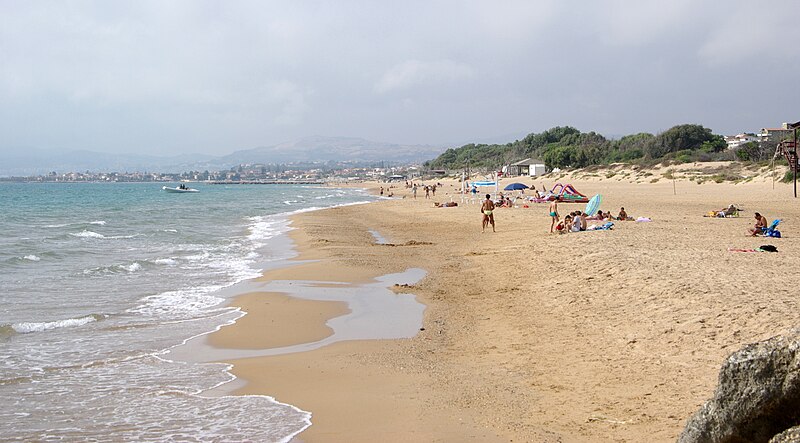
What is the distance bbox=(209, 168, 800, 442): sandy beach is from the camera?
18.0ft

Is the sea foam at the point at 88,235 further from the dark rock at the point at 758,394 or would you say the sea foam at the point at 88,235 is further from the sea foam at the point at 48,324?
the dark rock at the point at 758,394

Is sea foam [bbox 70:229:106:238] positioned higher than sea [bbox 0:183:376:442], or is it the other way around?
sea foam [bbox 70:229:106:238]

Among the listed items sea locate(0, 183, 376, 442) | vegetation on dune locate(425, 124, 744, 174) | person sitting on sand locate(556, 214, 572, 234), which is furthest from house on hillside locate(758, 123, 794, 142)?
sea locate(0, 183, 376, 442)

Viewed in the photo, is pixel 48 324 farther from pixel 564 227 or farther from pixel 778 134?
pixel 778 134

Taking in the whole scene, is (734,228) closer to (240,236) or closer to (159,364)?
(159,364)

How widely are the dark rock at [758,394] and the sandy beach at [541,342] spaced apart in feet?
6.82

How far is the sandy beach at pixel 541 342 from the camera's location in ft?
18.0

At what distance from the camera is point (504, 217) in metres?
27.2

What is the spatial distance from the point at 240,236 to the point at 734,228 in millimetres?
17110

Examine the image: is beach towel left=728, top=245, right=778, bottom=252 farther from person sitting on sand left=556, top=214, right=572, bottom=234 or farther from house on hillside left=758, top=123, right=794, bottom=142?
house on hillside left=758, top=123, right=794, bottom=142

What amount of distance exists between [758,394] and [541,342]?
5122 millimetres

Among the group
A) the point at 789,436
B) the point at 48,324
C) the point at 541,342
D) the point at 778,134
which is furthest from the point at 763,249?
the point at 778,134

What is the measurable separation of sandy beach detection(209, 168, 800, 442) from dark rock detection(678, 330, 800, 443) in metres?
2.08

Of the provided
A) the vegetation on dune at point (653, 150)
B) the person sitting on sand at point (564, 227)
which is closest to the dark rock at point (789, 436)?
the person sitting on sand at point (564, 227)
